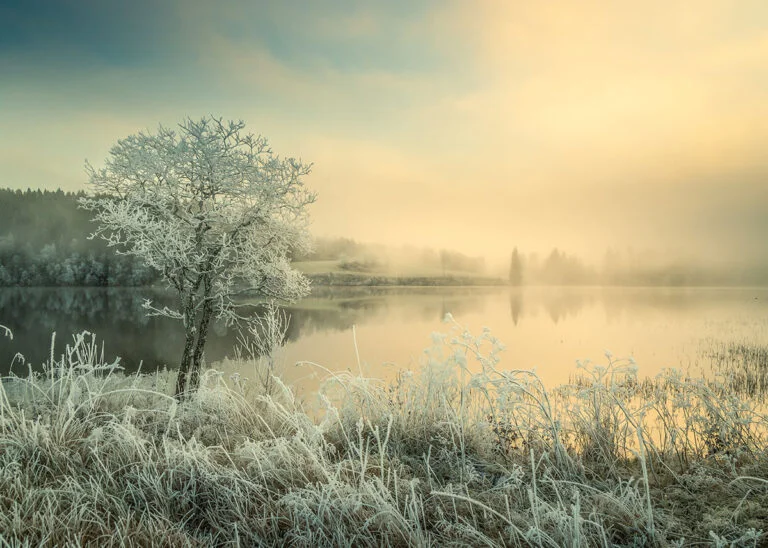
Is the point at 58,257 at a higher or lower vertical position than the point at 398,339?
higher

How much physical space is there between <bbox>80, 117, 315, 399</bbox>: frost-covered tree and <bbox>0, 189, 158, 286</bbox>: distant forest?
83559 millimetres

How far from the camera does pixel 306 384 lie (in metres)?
15.9

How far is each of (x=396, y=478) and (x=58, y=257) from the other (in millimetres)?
113444

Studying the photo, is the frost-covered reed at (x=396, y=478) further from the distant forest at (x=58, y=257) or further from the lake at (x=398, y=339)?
the distant forest at (x=58, y=257)

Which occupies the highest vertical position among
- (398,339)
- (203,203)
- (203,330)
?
(203,203)

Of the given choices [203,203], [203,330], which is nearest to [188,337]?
[203,330]

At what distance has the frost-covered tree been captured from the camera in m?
10.9

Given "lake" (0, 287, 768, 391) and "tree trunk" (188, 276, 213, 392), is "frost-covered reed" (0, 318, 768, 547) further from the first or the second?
"lake" (0, 287, 768, 391)

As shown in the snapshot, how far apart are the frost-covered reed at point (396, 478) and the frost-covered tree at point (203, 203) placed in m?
5.48

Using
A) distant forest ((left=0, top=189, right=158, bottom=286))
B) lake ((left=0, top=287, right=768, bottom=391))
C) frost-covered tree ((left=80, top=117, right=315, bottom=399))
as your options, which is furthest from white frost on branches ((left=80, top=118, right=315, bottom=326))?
distant forest ((left=0, top=189, right=158, bottom=286))

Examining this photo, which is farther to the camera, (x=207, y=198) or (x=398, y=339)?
(x=398, y=339)

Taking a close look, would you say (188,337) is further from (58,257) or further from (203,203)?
(58,257)

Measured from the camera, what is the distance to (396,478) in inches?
122

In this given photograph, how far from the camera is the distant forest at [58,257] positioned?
88812mm
